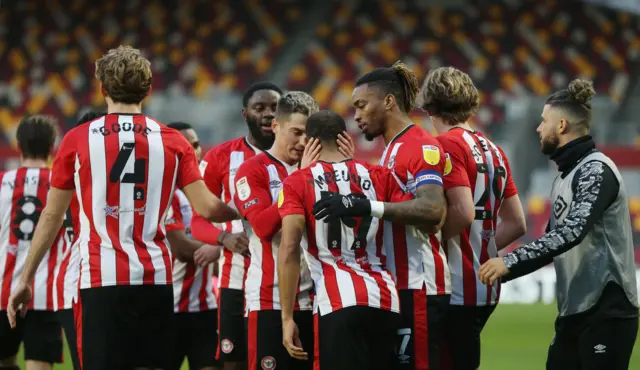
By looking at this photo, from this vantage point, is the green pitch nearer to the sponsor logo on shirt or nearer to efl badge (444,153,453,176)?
the sponsor logo on shirt

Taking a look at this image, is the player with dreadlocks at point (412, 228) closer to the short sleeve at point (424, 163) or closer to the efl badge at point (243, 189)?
the short sleeve at point (424, 163)

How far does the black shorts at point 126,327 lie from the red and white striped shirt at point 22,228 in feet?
7.41

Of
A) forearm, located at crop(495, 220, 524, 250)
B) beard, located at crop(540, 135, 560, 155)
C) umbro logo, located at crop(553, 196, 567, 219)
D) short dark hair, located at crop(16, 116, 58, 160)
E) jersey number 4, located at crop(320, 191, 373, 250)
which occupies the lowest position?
jersey number 4, located at crop(320, 191, 373, 250)

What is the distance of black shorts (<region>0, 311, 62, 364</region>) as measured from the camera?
679cm

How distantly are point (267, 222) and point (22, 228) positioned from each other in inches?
103

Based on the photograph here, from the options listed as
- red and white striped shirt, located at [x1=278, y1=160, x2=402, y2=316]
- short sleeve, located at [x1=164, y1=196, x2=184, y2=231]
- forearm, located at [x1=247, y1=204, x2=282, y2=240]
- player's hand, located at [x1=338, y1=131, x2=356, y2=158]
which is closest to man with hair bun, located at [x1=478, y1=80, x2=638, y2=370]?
red and white striped shirt, located at [x1=278, y1=160, x2=402, y2=316]

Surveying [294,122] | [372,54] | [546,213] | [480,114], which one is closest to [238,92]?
[372,54]

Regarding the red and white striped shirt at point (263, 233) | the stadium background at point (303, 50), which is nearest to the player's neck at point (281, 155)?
the red and white striped shirt at point (263, 233)

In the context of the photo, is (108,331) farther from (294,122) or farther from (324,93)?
(324,93)

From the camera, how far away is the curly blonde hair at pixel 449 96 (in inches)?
211

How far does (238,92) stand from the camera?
22.9 meters

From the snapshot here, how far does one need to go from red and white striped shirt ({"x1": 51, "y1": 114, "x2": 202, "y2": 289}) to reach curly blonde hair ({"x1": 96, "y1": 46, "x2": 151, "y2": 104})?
0.35ft

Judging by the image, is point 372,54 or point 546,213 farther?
point 372,54

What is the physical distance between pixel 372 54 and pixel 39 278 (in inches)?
688
